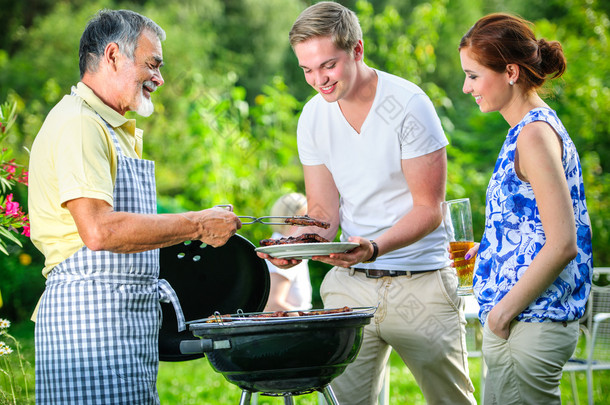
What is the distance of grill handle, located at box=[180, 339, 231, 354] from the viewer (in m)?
2.22

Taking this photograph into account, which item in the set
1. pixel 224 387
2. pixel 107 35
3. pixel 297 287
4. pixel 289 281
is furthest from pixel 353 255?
pixel 224 387

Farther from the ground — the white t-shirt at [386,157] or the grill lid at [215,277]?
the white t-shirt at [386,157]

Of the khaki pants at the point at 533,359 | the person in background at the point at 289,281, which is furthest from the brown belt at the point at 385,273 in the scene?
the person in background at the point at 289,281

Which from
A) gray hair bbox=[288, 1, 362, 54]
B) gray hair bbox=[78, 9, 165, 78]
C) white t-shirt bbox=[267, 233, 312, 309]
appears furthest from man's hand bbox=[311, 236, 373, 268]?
white t-shirt bbox=[267, 233, 312, 309]

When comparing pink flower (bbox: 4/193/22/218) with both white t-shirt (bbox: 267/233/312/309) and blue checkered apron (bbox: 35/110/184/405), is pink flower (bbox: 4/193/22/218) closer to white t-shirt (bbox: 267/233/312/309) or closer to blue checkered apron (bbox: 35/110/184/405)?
blue checkered apron (bbox: 35/110/184/405)

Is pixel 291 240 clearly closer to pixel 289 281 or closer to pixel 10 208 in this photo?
pixel 10 208

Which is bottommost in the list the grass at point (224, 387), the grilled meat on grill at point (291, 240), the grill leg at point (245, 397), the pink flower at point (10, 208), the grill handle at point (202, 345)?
the grass at point (224, 387)

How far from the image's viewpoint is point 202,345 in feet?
7.31

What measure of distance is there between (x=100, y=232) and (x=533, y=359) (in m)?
1.43

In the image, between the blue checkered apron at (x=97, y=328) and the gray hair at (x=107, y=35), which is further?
the gray hair at (x=107, y=35)

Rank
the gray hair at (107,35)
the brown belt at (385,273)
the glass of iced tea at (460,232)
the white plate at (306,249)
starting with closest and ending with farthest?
the white plate at (306,249) → the gray hair at (107,35) → the glass of iced tea at (460,232) → the brown belt at (385,273)

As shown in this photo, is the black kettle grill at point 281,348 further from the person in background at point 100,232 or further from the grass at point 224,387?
the grass at point 224,387

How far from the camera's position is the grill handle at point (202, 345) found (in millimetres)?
2223

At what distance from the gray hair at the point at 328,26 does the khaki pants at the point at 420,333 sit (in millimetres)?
1005
